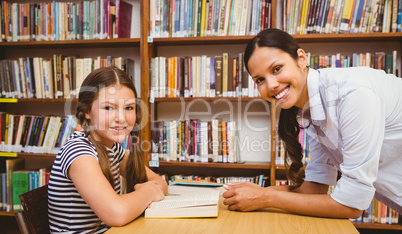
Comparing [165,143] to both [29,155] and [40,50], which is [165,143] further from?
[40,50]

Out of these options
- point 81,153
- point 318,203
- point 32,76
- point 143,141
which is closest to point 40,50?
point 32,76

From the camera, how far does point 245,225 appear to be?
95 cm

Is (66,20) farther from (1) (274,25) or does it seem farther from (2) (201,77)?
(1) (274,25)

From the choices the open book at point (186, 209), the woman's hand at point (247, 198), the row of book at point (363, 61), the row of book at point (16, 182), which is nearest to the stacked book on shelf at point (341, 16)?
the row of book at point (363, 61)

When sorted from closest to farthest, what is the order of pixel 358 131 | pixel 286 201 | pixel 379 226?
pixel 358 131 < pixel 286 201 < pixel 379 226

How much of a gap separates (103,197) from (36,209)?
31cm

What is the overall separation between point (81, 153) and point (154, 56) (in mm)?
1561

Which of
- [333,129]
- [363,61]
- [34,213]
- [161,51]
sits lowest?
[34,213]

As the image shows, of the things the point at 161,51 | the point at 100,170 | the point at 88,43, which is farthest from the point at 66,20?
the point at 100,170

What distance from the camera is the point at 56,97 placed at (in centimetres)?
248

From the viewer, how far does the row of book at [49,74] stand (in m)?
2.43

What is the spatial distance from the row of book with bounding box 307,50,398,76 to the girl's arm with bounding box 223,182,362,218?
131 cm

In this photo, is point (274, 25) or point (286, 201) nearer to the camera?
point (286, 201)

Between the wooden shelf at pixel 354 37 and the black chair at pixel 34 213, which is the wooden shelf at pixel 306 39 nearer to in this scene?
the wooden shelf at pixel 354 37
